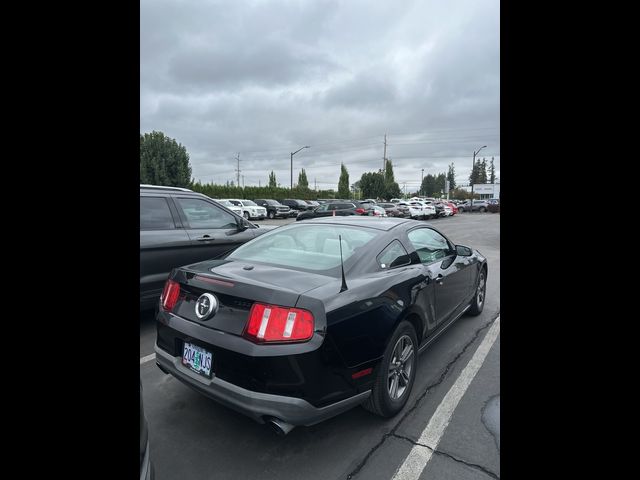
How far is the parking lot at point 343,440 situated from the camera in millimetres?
2215

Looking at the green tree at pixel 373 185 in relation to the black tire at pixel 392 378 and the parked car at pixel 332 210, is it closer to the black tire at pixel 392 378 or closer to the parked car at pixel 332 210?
the parked car at pixel 332 210

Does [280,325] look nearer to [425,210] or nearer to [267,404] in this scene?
[267,404]

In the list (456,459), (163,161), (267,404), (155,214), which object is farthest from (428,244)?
(163,161)

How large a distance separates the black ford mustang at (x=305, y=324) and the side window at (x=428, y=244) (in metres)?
0.29

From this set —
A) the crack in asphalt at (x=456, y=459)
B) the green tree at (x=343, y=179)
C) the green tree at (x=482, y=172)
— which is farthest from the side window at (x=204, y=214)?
the green tree at (x=482, y=172)

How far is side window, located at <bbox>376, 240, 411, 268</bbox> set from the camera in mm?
3041

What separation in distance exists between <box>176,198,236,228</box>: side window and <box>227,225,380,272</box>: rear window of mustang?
6.23 ft

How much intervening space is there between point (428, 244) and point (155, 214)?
11.3 ft

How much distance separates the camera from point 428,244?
4059mm

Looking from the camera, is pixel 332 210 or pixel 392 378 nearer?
pixel 392 378

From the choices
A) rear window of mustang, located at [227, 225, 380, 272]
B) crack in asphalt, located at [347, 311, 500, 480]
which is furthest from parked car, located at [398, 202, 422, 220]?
rear window of mustang, located at [227, 225, 380, 272]

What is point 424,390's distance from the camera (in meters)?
3.14
